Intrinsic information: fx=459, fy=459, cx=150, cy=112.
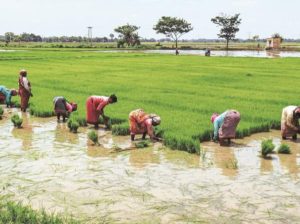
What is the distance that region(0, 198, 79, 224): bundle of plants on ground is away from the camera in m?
6.30

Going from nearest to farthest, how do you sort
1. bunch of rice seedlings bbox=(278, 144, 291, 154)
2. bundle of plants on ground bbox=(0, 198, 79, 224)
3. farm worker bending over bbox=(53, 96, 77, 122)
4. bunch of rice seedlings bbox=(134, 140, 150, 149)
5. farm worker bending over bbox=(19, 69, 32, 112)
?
bundle of plants on ground bbox=(0, 198, 79, 224) → bunch of rice seedlings bbox=(278, 144, 291, 154) → bunch of rice seedlings bbox=(134, 140, 150, 149) → farm worker bending over bbox=(53, 96, 77, 122) → farm worker bending over bbox=(19, 69, 32, 112)

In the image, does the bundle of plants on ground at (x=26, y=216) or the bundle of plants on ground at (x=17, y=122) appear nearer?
the bundle of plants on ground at (x=26, y=216)

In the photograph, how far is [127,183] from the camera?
8.38 meters

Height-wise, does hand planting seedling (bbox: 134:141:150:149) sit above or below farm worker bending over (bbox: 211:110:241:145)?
below

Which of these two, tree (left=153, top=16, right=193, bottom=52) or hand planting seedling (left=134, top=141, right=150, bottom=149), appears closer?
hand planting seedling (left=134, top=141, right=150, bottom=149)

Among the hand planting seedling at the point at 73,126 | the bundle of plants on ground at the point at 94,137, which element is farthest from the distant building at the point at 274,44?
the bundle of plants on ground at the point at 94,137

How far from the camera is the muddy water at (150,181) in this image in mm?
6986

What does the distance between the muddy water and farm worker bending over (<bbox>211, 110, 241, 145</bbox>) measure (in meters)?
0.32

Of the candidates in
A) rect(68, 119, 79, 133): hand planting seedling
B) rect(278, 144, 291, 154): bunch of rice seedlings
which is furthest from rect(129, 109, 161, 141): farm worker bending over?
rect(278, 144, 291, 154): bunch of rice seedlings

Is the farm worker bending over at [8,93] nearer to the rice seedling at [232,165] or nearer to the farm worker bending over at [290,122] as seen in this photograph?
the farm worker bending over at [290,122]

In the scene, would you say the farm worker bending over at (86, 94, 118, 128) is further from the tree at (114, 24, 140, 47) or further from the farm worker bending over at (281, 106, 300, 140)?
the tree at (114, 24, 140, 47)

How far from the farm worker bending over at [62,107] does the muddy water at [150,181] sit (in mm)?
2384

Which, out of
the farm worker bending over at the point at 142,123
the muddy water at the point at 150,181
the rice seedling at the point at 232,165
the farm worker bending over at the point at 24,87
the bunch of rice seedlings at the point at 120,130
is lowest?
the muddy water at the point at 150,181

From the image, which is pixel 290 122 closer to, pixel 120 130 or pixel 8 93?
pixel 120 130
